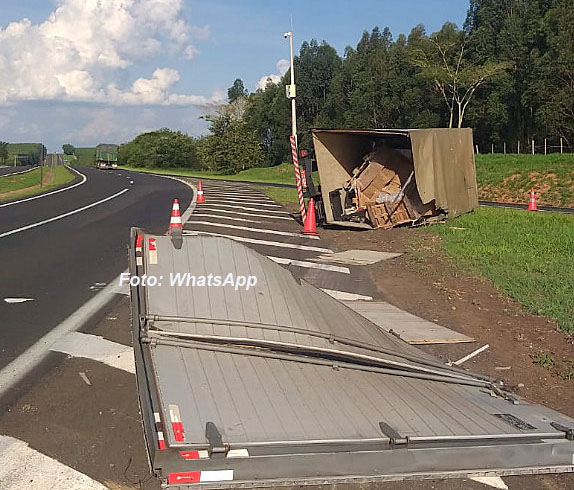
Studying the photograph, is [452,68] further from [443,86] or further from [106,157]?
[106,157]

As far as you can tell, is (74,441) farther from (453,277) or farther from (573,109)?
(573,109)

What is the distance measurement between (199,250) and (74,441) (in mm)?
1660

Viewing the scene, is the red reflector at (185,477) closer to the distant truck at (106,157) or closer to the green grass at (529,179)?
the green grass at (529,179)

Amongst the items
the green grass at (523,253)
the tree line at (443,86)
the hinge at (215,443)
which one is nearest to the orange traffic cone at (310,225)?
the green grass at (523,253)

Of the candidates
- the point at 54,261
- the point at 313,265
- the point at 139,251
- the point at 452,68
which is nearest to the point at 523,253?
the point at 313,265

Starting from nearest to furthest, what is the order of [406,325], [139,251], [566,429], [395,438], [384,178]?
[395,438]
[566,429]
[139,251]
[406,325]
[384,178]

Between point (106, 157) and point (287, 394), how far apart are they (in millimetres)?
82972

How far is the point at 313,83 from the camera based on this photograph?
79.4 meters

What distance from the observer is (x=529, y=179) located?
28625mm

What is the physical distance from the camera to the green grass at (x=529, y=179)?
85.1 feet

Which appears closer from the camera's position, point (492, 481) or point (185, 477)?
point (185, 477)

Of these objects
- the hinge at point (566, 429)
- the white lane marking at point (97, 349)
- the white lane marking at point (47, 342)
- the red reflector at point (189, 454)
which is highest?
the red reflector at point (189, 454)

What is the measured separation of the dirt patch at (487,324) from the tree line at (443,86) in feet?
76.1

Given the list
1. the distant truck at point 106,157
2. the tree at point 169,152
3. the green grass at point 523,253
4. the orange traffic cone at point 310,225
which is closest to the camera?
the green grass at point 523,253
